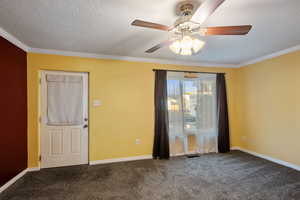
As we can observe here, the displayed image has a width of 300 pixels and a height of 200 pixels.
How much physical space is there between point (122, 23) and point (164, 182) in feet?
8.52

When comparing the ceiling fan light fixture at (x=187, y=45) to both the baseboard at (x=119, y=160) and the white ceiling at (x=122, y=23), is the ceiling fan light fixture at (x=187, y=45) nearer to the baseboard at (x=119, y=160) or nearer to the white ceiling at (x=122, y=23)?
the white ceiling at (x=122, y=23)

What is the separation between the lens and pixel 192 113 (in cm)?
421

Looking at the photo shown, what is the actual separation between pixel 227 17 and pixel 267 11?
0.44 m

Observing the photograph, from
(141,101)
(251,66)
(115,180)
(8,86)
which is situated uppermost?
A: (251,66)

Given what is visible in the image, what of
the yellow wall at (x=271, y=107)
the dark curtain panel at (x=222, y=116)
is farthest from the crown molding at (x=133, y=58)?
the dark curtain panel at (x=222, y=116)

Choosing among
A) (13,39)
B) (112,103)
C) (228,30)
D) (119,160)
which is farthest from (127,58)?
(228,30)

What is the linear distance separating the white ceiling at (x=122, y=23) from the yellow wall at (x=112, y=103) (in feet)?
1.22

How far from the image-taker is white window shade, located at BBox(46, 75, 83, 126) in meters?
3.32

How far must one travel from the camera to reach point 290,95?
323 cm

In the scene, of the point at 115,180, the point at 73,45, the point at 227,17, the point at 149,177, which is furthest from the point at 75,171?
the point at 227,17

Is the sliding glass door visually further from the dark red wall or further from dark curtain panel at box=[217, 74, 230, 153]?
the dark red wall

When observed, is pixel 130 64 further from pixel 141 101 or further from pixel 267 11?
pixel 267 11

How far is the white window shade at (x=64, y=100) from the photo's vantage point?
3.32m

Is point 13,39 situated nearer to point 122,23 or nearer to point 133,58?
point 122,23
